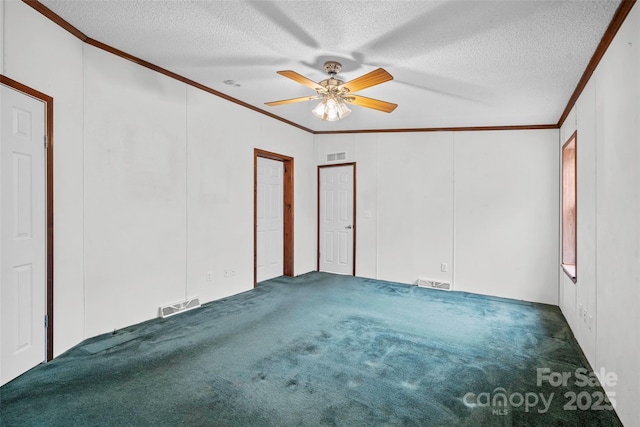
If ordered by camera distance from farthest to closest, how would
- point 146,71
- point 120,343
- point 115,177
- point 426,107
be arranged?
point 426,107 < point 146,71 < point 115,177 < point 120,343

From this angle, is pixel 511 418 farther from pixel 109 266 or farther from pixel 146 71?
pixel 146 71

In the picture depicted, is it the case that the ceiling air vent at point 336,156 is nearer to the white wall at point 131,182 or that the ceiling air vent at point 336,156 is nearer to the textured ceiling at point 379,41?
the white wall at point 131,182

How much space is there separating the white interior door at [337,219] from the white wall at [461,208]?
0.57 feet

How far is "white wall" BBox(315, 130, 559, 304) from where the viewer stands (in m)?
4.68

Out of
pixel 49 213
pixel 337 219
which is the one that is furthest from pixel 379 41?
pixel 337 219

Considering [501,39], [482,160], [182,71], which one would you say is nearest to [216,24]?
[182,71]

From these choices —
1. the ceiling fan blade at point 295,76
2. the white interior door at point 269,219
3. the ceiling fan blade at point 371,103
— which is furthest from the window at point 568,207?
the white interior door at point 269,219

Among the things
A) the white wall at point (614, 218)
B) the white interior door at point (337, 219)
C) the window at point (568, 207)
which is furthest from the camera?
the white interior door at point (337, 219)

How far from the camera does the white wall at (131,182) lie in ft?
8.84

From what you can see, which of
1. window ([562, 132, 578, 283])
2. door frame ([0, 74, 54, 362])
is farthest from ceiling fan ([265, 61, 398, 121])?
window ([562, 132, 578, 283])

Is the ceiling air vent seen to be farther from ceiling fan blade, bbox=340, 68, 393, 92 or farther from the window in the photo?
the window

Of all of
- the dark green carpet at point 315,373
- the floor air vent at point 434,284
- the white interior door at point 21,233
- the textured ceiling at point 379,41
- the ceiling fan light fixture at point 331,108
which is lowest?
the dark green carpet at point 315,373

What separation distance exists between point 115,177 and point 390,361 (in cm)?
300

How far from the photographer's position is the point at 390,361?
2.76 m
